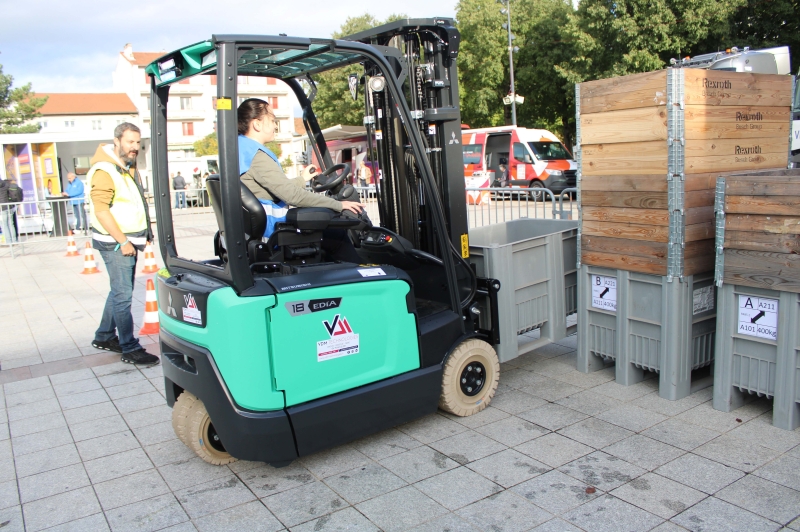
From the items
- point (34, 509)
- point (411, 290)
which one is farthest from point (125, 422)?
point (411, 290)

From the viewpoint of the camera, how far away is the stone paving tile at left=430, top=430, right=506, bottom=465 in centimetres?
392

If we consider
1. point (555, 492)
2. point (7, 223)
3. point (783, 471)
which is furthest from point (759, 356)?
point (7, 223)

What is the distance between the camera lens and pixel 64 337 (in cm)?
722

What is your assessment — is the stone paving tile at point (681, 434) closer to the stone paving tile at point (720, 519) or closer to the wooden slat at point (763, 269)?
the stone paving tile at point (720, 519)

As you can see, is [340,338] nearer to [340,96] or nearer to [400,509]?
[400,509]

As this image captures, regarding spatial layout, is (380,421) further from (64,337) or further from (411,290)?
(64,337)

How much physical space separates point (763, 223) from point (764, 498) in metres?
1.57

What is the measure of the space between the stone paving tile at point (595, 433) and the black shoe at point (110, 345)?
431 centimetres

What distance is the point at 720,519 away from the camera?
3105mm

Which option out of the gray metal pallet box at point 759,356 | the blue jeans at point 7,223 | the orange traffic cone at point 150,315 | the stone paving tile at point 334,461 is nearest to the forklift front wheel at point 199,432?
the stone paving tile at point 334,461

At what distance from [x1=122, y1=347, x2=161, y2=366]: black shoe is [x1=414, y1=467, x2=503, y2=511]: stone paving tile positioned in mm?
3333

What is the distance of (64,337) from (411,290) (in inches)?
192

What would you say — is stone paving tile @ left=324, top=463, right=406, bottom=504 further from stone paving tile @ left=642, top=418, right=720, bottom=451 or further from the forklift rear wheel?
stone paving tile @ left=642, top=418, right=720, bottom=451

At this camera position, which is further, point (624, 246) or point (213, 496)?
point (624, 246)
